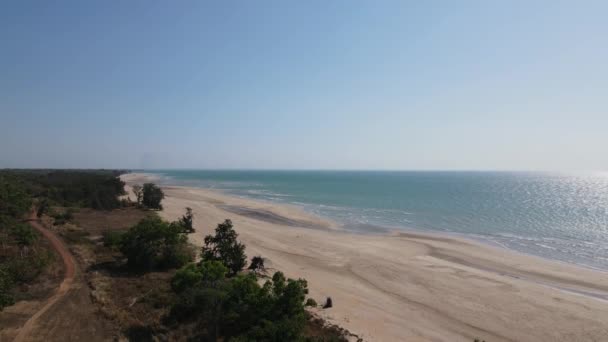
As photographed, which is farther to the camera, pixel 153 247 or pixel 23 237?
pixel 23 237

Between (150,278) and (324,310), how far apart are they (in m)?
12.5

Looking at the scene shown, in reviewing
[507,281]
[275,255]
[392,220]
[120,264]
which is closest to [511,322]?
[507,281]

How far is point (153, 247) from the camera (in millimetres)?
24938

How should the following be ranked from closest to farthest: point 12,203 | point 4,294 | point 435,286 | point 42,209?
point 4,294
point 435,286
point 12,203
point 42,209

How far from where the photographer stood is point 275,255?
32375 millimetres

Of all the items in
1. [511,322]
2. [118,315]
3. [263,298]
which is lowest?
[511,322]

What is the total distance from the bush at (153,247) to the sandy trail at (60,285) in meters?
3.73

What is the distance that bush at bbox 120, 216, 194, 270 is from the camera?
80.7 ft

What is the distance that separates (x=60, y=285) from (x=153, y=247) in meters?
6.15

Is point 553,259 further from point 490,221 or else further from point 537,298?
point 490,221

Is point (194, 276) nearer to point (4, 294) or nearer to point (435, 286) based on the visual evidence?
point (4, 294)

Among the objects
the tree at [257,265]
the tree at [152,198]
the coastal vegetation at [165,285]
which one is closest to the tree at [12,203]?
the coastal vegetation at [165,285]

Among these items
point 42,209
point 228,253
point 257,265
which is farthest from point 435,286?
point 42,209

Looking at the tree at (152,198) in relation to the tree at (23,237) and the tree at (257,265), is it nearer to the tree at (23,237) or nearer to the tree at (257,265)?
the tree at (23,237)
